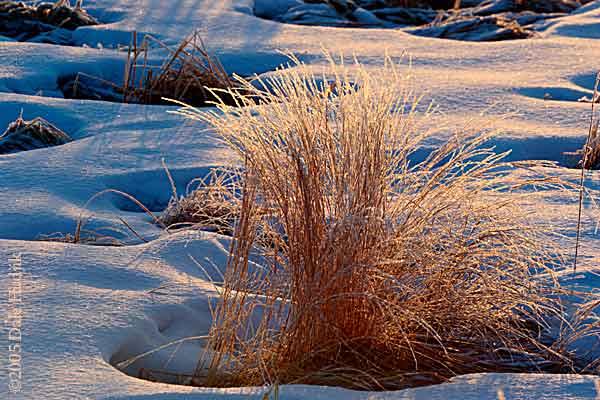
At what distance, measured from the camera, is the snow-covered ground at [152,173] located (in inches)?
62.8

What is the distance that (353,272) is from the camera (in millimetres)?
1729

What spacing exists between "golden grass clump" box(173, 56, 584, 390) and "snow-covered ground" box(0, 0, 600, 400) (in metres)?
0.15

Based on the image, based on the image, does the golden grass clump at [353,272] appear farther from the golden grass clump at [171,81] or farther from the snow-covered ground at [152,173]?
the golden grass clump at [171,81]

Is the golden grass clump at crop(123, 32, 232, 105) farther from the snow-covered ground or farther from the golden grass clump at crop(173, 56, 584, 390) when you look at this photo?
the golden grass clump at crop(173, 56, 584, 390)

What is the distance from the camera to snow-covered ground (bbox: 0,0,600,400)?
1.60 metres

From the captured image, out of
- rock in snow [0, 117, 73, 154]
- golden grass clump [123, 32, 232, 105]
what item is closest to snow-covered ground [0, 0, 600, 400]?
rock in snow [0, 117, 73, 154]

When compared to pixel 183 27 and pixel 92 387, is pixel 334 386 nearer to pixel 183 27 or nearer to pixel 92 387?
pixel 92 387

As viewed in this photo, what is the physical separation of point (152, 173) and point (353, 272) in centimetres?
135

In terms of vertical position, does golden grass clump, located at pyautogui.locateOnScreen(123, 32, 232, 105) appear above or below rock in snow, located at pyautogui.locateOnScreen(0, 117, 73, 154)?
above

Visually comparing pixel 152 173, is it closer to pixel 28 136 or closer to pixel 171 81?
pixel 28 136

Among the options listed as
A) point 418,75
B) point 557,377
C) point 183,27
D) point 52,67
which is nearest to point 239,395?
point 557,377

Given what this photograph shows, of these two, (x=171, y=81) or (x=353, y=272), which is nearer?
(x=353, y=272)

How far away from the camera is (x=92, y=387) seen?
4.85 ft

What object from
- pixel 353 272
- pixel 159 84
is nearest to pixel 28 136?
pixel 159 84
